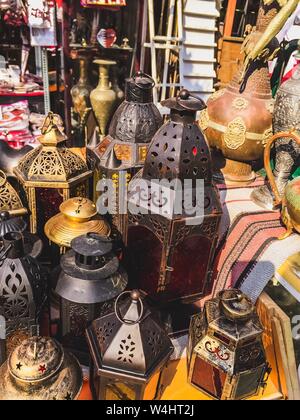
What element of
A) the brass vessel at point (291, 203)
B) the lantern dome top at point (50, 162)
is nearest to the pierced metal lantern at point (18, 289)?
the lantern dome top at point (50, 162)

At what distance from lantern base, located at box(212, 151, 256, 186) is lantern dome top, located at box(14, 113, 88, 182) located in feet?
3.33

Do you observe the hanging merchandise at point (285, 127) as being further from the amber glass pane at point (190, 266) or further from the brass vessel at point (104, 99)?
the brass vessel at point (104, 99)

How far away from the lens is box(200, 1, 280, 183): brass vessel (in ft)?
7.62

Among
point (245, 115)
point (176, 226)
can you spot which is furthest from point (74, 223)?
point (245, 115)

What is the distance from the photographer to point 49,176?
6.48ft

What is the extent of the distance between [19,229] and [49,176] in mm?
360

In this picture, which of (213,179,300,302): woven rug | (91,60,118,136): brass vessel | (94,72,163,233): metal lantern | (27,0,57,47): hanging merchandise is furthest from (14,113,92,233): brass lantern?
(27,0,57,47): hanging merchandise

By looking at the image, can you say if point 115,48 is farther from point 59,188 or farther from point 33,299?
point 33,299

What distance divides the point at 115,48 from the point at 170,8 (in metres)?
1.15

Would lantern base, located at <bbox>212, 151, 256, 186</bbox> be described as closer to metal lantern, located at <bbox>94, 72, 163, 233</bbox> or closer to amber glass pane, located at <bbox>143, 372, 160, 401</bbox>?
metal lantern, located at <bbox>94, 72, 163, 233</bbox>

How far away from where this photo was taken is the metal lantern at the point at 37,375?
1282 mm

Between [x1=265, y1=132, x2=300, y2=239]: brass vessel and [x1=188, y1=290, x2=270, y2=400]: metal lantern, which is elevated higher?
[x1=265, y1=132, x2=300, y2=239]: brass vessel

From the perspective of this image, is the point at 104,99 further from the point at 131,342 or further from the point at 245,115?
the point at 131,342

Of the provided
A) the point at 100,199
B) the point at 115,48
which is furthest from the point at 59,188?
the point at 115,48
